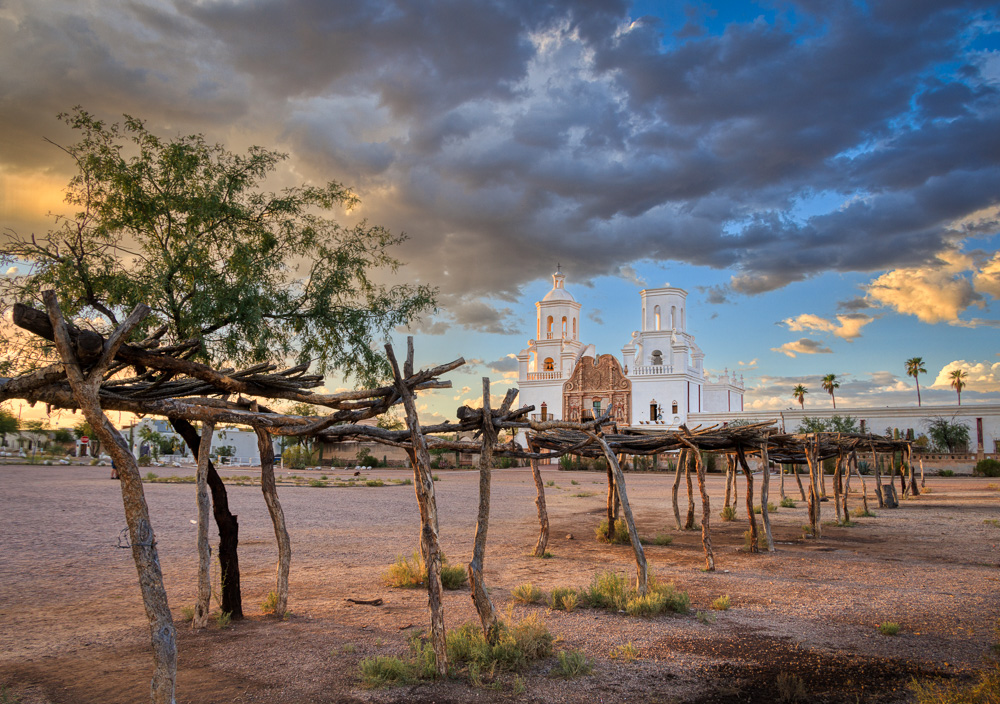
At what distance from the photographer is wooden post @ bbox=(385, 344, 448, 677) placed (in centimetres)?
576

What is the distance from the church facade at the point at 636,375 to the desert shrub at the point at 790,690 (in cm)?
4830

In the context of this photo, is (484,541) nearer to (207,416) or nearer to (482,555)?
(482,555)

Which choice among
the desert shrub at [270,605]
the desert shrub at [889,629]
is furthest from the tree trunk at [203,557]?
the desert shrub at [889,629]

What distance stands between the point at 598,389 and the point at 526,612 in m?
51.1

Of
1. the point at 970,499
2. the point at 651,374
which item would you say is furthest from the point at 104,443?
the point at 651,374

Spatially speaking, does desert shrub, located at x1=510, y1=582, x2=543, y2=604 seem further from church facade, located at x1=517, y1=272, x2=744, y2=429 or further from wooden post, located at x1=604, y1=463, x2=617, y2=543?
church facade, located at x1=517, y1=272, x2=744, y2=429

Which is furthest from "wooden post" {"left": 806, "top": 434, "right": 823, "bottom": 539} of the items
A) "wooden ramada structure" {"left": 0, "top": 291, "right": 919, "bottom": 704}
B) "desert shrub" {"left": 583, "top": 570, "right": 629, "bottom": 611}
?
"desert shrub" {"left": 583, "top": 570, "right": 629, "bottom": 611}

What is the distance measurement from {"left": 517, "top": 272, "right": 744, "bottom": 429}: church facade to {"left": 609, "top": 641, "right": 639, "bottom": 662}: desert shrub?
47259 mm

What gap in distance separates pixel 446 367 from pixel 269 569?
6365mm

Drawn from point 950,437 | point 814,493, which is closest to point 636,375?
point 950,437

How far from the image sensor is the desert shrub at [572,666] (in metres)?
5.81

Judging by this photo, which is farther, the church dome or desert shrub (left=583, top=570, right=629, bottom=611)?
the church dome

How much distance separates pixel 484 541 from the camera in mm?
6262

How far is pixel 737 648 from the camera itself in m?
6.68
